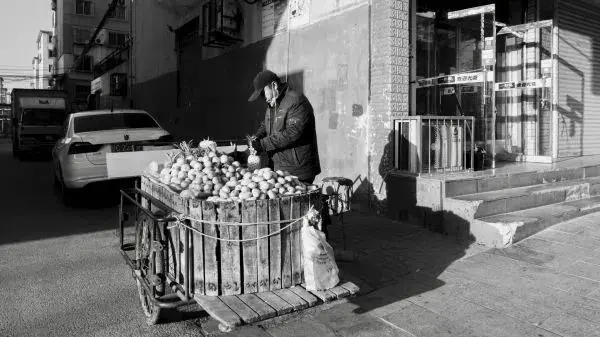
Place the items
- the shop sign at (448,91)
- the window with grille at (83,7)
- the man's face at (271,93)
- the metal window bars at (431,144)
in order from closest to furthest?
the man's face at (271,93), the metal window bars at (431,144), the shop sign at (448,91), the window with grille at (83,7)

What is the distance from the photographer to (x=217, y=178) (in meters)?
4.13

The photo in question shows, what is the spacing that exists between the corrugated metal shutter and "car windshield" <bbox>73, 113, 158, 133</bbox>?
→ 888 cm

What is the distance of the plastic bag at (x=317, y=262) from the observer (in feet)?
11.1

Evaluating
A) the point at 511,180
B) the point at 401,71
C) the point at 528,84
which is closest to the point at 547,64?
the point at 528,84

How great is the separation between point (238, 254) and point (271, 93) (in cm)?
205

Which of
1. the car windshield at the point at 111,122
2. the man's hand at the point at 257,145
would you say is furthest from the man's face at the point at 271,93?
the car windshield at the point at 111,122

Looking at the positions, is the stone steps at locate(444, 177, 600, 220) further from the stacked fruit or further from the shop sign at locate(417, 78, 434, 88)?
the stacked fruit

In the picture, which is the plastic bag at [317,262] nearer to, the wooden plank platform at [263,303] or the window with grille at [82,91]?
the wooden plank platform at [263,303]

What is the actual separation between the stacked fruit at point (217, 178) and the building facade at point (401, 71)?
349 cm

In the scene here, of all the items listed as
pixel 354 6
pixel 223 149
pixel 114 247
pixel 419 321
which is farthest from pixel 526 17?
pixel 114 247

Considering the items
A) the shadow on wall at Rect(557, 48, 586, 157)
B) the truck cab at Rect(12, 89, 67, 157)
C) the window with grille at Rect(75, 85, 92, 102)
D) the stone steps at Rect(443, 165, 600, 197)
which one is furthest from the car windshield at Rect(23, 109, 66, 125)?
the window with grille at Rect(75, 85, 92, 102)

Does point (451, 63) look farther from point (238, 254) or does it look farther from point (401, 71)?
point (238, 254)

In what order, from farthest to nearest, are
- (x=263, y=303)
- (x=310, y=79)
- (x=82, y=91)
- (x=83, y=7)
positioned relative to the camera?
(x=83, y=7) → (x=82, y=91) → (x=310, y=79) → (x=263, y=303)

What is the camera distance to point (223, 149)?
5.74 meters
